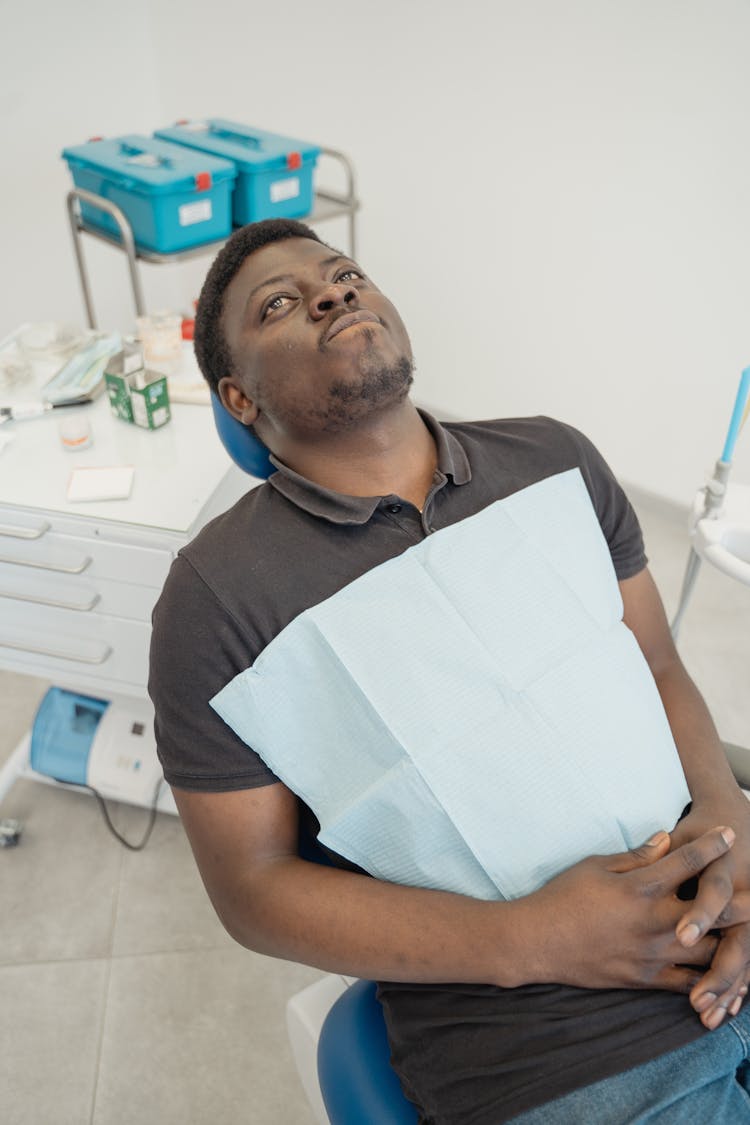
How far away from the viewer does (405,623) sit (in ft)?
2.94

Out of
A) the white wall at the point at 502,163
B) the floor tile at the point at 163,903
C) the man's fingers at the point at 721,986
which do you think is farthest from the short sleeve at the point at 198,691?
the white wall at the point at 502,163

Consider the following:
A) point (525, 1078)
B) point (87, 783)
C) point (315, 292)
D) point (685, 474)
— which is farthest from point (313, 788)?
point (685, 474)

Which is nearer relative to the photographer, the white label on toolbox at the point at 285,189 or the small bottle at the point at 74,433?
the small bottle at the point at 74,433

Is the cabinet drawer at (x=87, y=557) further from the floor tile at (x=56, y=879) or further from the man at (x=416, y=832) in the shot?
the floor tile at (x=56, y=879)

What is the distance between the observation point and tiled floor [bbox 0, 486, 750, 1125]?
1.29 metres

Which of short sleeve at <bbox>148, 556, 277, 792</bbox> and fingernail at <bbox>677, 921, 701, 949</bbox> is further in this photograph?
short sleeve at <bbox>148, 556, 277, 792</bbox>

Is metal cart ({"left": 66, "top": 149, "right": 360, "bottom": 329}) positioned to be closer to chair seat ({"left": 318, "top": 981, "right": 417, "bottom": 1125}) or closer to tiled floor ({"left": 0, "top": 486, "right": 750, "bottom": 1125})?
tiled floor ({"left": 0, "top": 486, "right": 750, "bottom": 1125})

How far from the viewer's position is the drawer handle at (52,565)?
1321 mm

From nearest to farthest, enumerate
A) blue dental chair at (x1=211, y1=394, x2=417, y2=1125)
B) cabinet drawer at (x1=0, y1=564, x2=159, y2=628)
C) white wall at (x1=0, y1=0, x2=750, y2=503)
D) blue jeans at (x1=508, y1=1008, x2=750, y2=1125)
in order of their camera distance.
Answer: blue jeans at (x1=508, y1=1008, x2=750, y2=1125) → blue dental chair at (x1=211, y1=394, x2=417, y2=1125) → cabinet drawer at (x1=0, y1=564, x2=159, y2=628) → white wall at (x1=0, y1=0, x2=750, y2=503)

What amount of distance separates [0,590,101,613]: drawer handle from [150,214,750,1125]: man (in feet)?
1.50

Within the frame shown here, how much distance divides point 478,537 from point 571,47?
1.80 meters

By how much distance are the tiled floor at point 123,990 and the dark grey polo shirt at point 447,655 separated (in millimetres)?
657

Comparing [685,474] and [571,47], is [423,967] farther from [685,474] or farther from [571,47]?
[571,47]

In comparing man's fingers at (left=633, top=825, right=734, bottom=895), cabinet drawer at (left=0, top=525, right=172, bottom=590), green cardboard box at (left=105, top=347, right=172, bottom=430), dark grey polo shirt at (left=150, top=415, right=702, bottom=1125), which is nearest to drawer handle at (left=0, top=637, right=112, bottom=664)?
cabinet drawer at (left=0, top=525, right=172, bottom=590)
